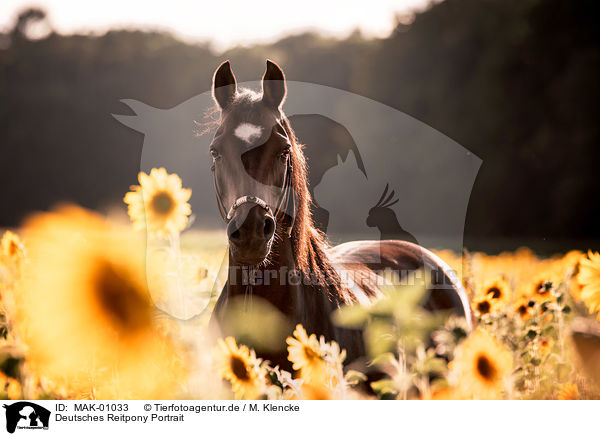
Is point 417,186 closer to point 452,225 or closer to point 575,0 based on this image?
point 452,225

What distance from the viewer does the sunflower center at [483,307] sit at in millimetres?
2486

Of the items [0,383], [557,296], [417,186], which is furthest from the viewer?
[417,186]

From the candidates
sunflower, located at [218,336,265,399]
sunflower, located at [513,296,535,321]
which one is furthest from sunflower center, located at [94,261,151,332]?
sunflower, located at [513,296,535,321]

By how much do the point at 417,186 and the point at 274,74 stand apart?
2833 millimetres

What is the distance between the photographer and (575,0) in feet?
13.1

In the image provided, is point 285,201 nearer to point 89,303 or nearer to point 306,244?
point 306,244

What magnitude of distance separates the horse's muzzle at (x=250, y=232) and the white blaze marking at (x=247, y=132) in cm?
35

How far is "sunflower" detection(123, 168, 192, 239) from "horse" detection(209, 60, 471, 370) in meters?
0.24

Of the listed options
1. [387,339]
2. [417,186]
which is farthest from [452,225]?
[387,339]

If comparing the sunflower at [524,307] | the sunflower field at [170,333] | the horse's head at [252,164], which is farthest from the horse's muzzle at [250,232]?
the sunflower at [524,307]

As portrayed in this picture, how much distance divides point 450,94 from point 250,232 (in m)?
6.20

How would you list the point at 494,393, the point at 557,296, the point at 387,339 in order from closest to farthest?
the point at 387,339, the point at 494,393, the point at 557,296

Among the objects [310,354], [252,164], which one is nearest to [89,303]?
[310,354]
